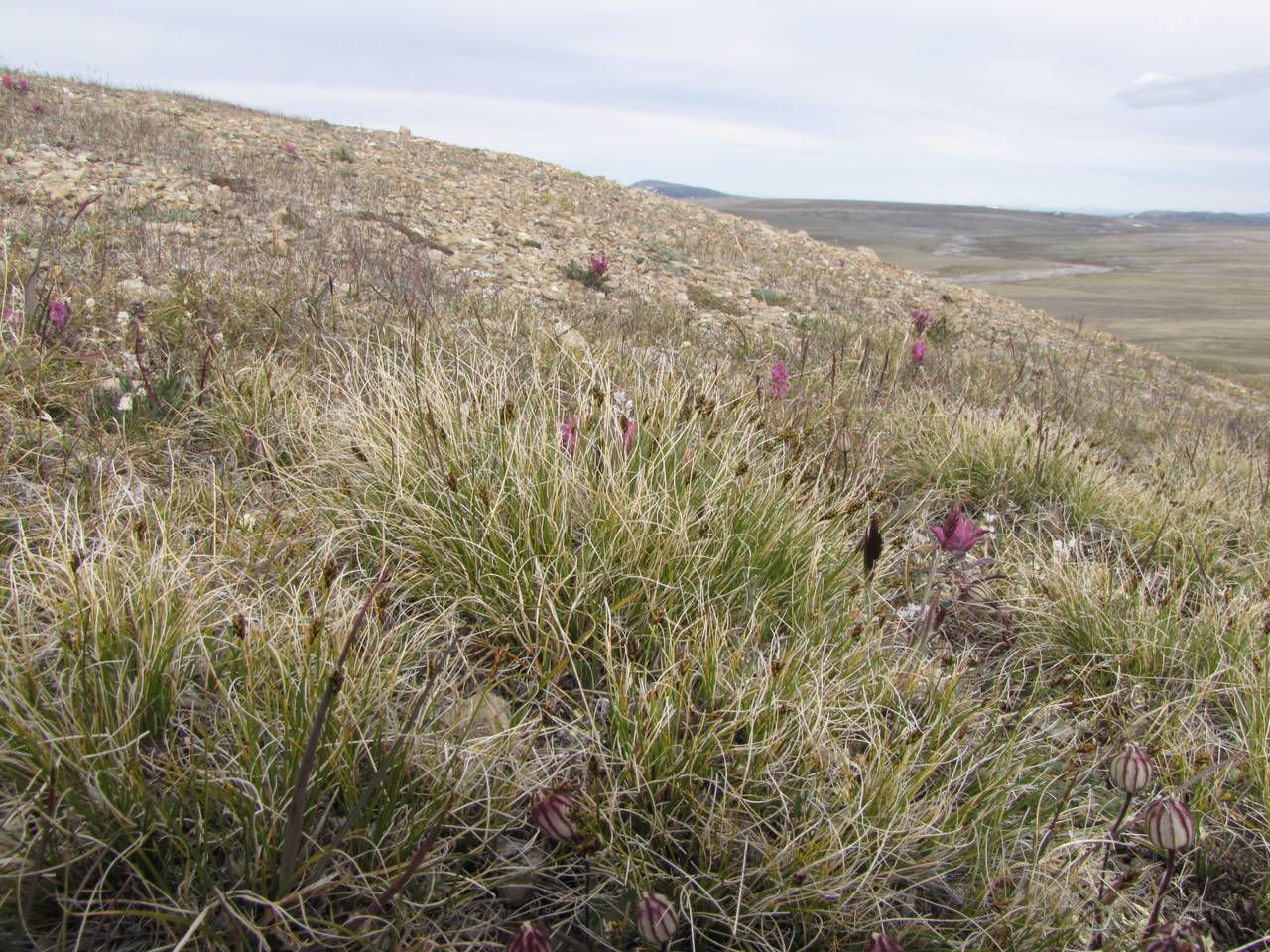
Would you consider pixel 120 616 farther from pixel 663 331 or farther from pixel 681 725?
pixel 663 331

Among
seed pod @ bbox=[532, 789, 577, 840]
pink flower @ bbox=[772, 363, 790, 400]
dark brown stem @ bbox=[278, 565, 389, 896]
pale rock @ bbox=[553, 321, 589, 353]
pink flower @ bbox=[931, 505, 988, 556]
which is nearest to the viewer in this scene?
dark brown stem @ bbox=[278, 565, 389, 896]

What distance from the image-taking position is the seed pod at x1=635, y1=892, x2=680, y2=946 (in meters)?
1.35

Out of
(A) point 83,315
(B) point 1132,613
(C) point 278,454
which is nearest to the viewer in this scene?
(B) point 1132,613

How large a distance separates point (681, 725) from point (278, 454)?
2.03 m

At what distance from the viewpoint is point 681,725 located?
190 cm

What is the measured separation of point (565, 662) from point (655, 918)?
2.33 feet

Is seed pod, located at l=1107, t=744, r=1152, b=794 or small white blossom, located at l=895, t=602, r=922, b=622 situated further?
small white blossom, located at l=895, t=602, r=922, b=622

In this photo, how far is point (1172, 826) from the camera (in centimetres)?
151

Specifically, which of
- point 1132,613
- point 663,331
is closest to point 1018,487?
point 1132,613

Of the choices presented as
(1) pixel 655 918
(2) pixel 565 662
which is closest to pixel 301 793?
(1) pixel 655 918

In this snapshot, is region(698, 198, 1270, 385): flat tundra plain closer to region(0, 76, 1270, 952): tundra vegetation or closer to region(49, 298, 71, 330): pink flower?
region(0, 76, 1270, 952): tundra vegetation

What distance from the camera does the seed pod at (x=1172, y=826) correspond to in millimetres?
1501

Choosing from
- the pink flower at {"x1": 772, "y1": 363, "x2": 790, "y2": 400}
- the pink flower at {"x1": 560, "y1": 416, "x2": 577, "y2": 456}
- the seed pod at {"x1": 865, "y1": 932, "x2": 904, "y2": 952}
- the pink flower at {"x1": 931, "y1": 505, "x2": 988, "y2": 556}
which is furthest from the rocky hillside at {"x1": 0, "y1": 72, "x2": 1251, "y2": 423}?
the seed pod at {"x1": 865, "y1": 932, "x2": 904, "y2": 952}

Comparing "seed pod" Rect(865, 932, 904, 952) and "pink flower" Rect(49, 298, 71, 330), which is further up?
"pink flower" Rect(49, 298, 71, 330)
